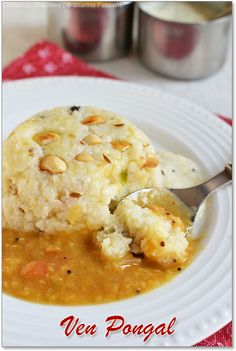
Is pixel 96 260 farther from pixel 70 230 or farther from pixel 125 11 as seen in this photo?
pixel 125 11

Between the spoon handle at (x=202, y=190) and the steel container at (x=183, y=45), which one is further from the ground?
the steel container at (x=183, y=45)

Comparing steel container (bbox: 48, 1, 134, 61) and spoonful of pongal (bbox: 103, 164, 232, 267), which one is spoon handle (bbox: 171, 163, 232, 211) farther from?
steel container (bbox: 48, 1, 134, 61)

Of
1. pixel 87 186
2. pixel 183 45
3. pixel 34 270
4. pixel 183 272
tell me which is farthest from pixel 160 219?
pixel 183 45

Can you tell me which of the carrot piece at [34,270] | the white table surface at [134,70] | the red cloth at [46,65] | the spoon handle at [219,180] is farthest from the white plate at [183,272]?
the white table surface at [134,70]

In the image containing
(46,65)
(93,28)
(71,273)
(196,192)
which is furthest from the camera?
(93,28)

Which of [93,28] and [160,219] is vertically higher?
[93,28]

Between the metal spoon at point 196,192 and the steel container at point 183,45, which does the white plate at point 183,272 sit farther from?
the steel container at point 183,45

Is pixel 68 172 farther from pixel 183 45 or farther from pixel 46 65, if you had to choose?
pixel 183 45
